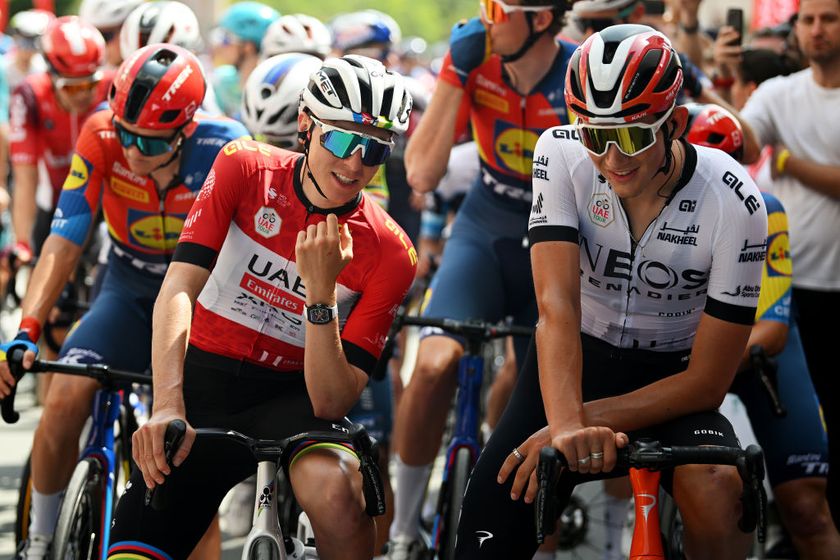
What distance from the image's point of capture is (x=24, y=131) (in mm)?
8844

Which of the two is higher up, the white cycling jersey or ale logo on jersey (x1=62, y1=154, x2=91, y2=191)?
the white cycling jersey

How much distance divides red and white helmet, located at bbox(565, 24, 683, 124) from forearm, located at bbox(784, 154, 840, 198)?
9.02ft

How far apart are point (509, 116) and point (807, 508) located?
7.53ft

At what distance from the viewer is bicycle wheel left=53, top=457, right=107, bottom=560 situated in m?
4.86

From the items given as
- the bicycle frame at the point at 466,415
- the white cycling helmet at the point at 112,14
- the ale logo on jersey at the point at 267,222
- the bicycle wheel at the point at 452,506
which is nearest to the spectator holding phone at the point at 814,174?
the bicycle frame at the point at 466,415

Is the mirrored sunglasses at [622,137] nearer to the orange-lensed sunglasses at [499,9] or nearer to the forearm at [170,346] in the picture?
the forearm at [170,346]

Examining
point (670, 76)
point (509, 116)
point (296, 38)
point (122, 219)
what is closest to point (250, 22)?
point (296, 38)

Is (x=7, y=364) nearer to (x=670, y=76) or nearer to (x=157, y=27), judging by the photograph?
(x=670, y=76)

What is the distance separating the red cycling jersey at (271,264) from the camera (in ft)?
14.5

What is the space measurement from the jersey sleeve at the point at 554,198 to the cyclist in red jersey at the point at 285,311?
0.52 meters

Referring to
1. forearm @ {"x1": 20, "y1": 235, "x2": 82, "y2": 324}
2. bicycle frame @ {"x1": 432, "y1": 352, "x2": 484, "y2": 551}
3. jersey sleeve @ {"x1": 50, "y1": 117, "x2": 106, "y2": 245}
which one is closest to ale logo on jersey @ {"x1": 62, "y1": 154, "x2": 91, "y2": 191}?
jersey sleeve @ {"x1": 50, "y1": 117, "x2": 106, "y2": 245}

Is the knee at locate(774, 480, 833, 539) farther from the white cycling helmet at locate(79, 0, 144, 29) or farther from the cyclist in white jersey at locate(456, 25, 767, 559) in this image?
the white cycling helmet at locate(79, 0, 144, 29)

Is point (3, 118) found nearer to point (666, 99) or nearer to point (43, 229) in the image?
point (43, 229)

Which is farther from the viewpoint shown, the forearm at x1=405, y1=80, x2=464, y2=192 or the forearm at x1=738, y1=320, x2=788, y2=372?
the forearm at x1=405, y1=80, x2=464, y2=192
